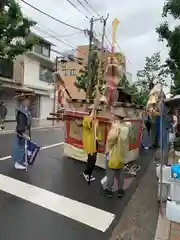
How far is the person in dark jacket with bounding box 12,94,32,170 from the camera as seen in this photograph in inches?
275

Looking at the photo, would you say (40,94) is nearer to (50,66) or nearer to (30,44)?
(50,66)

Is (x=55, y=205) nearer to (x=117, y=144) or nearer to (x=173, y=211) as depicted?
(x=117, y=144)

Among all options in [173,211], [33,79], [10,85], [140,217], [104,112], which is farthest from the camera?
[33,79]

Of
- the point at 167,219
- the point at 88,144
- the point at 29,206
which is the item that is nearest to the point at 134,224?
the point at 167,219

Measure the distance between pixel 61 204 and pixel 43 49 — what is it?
83.1 feet

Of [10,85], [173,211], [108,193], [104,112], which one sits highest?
[10,85]

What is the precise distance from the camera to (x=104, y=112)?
788 centimetres

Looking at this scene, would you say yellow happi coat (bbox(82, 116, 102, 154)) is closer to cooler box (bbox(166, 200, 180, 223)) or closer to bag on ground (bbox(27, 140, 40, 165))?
bag on ground (bbox(27, 140, 40, 165))

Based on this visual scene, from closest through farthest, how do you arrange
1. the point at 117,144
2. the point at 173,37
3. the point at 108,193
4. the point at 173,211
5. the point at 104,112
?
the point at 173,211 → the point at 117,144 → the point at 108,193 → the point at 104,112 → the point at 173,37

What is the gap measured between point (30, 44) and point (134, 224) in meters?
12.6

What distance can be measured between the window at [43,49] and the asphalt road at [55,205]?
2100 cm

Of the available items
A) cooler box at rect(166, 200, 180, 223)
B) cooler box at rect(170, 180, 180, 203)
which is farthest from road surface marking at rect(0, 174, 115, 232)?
cooler box at rect(170, 180, 180, 203)

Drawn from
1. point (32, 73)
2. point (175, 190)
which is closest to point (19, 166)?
point (175, 190)

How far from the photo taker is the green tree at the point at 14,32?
1319 centimetres
